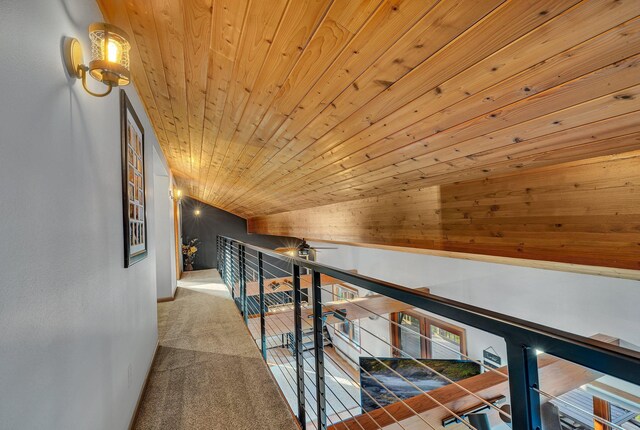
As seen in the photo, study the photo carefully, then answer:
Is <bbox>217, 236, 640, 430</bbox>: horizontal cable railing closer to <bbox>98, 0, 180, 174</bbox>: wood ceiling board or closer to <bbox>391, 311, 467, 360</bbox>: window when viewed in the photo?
<bbox>391, 311, 467, 360</bbox>: window

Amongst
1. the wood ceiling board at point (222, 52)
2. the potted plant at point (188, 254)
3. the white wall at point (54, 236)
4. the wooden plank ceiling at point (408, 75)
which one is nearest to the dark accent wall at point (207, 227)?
the potted plant at point (188, 254)

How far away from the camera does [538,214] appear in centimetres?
206

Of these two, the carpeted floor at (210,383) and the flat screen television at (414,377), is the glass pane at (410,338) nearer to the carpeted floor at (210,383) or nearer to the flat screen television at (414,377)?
the flat screen television at (414,377)

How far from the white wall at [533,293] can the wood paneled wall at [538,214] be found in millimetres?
1490

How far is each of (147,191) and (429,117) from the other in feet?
7.56

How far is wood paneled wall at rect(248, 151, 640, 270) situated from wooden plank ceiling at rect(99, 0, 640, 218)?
5.2 inches

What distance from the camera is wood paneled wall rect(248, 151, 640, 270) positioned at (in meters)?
1.72

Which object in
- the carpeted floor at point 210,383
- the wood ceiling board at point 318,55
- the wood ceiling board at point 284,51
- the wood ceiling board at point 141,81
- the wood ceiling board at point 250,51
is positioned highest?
the wood ceiling board at point 141,81

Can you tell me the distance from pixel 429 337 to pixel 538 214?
3.36m

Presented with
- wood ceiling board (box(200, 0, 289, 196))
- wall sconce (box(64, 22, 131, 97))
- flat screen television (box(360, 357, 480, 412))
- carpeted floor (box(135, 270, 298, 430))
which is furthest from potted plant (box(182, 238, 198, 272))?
wall sconce (box(64, 22, 131, 97))

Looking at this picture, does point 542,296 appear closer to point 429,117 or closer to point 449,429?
point 449,429

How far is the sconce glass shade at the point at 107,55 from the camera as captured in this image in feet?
3.90

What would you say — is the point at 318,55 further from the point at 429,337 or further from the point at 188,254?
the point at 188,254

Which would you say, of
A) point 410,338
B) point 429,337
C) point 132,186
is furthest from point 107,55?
point 410,338
